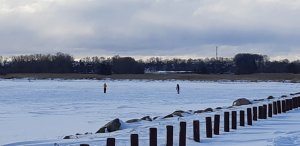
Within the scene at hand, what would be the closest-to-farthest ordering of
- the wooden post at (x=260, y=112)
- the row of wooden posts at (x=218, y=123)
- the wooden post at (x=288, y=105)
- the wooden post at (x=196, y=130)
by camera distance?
the row of wooden posts at (x=218, y=123), the wooden post at (x=196, y=130), the wooden post at (x=260, y=112), the wooden post at (x=288, y=105)

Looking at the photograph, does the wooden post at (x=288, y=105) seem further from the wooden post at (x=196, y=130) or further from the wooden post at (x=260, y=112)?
the wooden post at (x=196, y=130)

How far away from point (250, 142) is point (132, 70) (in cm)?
12366

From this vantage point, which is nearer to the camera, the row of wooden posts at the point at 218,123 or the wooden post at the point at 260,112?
the row of wooden posts at the point at 218,123

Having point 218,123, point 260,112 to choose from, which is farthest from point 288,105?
Result: point 218,123

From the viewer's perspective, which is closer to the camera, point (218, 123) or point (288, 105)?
point (218, 123)

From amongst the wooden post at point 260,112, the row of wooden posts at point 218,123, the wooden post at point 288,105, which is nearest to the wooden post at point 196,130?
the row of wooden posts at point 218,123

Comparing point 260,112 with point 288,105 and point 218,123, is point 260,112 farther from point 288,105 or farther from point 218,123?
point 288,105

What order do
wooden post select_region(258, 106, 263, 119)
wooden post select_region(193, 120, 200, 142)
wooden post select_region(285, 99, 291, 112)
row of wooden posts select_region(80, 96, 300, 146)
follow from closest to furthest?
row of wooden posts select_region(80, 96, 300, 146) → wooden post select_region(193, 120, 200, 142) → wooden post select_region(258, 106, 263, 119) → wooden post select_region(285, 99, 291, 112)

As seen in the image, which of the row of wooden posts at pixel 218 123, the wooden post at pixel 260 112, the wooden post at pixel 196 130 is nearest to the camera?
the row of wooden posts at pixel 218 123

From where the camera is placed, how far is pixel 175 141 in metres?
12.0

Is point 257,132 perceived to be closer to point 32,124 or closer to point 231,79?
point 32,124

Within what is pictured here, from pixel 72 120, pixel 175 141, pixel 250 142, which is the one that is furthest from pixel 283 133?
pixel 72 120

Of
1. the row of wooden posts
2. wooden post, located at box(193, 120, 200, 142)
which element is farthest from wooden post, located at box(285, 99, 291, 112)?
wooden post, located at box(193, 120, 200, 142)

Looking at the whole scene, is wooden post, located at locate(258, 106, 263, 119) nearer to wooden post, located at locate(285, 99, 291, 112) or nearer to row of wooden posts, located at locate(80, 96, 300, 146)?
row of wooden posts, located at locate(80, 96, 300, 146)
